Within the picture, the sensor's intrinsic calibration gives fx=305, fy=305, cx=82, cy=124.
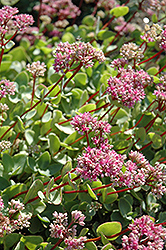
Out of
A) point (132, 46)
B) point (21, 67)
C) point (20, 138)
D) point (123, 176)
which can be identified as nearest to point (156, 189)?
point (123, 176)

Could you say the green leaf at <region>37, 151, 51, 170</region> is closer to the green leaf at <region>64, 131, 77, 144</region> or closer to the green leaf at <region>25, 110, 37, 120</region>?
the green leaf at <region>64, 131, 77, 144</region>

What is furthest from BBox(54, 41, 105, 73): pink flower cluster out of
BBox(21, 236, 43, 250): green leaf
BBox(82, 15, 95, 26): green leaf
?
BBox(82, 15, 95, 26): green leaf

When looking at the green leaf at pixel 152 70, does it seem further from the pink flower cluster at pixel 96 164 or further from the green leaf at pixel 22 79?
the pink flower cluster at pixel 96 164

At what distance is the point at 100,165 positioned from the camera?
169 centimetres

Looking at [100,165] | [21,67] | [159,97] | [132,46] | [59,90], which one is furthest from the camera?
[21,67]

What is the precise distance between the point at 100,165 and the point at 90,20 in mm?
2457

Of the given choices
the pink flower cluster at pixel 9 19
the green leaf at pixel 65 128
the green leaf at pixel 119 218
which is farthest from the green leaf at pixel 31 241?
the pink flower cluster at pixel 9 19

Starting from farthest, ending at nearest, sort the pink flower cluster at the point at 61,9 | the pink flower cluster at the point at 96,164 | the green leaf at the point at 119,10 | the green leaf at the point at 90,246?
the pink flower cluster at the point at 61,9
the green leaf at the point at 119,10
the green leaf at the point at 90,246
the pink flower cluster at the point at 96,164

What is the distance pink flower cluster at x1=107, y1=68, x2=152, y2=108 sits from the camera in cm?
196

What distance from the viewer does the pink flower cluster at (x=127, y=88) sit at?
1959mm

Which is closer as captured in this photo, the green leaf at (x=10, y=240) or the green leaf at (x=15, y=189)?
the green leaf at (x=10, y=240)

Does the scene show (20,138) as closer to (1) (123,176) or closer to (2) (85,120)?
(2) (85,120)

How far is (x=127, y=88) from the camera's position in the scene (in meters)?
1.98

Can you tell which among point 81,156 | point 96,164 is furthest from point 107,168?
point 81,156
